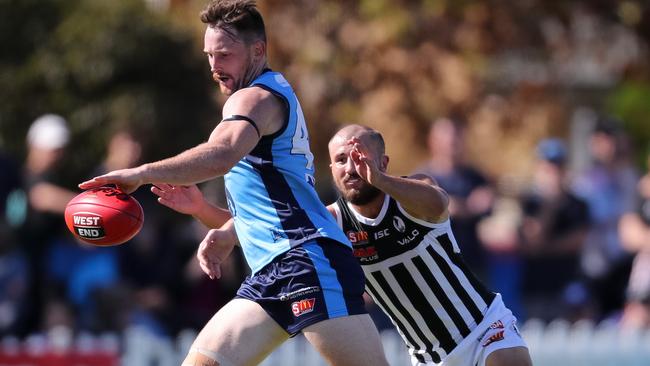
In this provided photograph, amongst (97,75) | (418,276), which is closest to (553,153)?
(97,75)

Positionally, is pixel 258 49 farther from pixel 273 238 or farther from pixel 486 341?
pixel 486 341

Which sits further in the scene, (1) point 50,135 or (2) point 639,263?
(2) point 639,263

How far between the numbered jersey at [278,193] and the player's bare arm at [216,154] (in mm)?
145

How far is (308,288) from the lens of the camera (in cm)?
594

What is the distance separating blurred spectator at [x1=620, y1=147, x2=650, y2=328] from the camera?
38.5 feet

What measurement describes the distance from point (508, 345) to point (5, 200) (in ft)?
17.1

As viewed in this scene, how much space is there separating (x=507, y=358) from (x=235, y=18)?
2.17 meters

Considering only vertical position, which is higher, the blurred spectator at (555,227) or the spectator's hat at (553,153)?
the spectator's hat at (553,153)

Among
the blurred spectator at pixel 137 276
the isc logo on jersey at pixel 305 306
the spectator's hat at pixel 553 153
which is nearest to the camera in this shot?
the isc logo on jersey at pixel 305 306

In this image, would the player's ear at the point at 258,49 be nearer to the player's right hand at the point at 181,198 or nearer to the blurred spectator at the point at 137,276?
the player's right hand at the point at 181,198

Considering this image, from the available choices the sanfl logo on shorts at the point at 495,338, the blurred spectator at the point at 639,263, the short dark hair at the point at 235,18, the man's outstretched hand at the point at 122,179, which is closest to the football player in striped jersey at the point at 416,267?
the sanfl logo on shorts at the point at 495,338

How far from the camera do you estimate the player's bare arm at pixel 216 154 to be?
547cm

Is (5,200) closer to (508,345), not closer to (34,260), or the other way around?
(34,260)

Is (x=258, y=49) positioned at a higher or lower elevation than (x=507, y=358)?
higher
